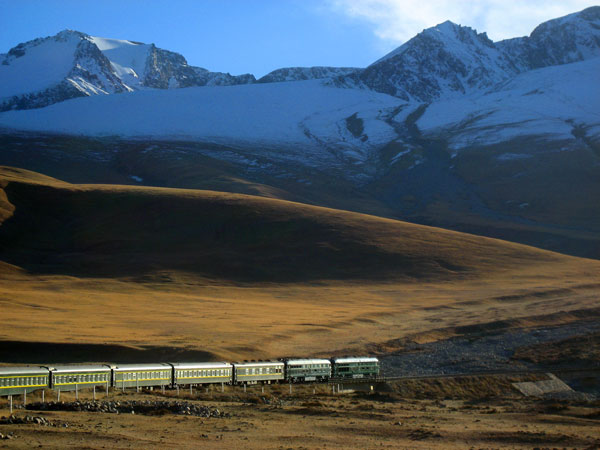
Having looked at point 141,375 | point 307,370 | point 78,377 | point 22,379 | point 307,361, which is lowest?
point 307,370

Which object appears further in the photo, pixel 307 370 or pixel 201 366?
pixel 307 370

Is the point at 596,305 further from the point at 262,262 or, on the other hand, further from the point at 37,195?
the point at 37,195

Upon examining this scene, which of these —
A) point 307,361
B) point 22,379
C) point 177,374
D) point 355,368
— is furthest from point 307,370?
point 22,379

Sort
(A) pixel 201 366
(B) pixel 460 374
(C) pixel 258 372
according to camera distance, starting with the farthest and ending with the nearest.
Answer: (B) pixel 460 374 < (C) pixel 258 372 < (A) pixel 201 366

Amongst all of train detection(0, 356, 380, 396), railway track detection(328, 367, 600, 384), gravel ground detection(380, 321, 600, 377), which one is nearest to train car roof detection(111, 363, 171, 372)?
train detection(0, 356, 380, 396)

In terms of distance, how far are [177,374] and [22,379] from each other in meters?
8.71

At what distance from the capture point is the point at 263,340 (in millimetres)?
57250

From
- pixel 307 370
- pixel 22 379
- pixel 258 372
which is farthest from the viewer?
pixel 307 370

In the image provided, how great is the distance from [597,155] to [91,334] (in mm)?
175073

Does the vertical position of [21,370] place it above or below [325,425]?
above

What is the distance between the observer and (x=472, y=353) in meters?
57.2

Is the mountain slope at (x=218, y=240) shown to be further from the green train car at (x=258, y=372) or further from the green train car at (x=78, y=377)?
the green train car at (x=78, y=377)

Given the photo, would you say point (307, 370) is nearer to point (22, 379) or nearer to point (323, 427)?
point (323, 427)

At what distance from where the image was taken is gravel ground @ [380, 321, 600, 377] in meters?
51.6
